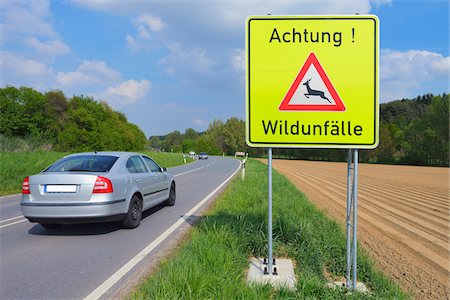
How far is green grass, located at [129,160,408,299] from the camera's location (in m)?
3.29

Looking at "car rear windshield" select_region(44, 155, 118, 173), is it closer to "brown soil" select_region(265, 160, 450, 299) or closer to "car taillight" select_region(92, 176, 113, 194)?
"car taillight" select_region(92, 176, 113, 194)

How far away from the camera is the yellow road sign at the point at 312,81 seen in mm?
3789

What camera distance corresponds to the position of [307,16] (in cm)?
390

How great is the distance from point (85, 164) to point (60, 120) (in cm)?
5605

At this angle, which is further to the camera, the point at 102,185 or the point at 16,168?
the point at 16,168

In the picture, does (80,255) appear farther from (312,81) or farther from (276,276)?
(312,81)

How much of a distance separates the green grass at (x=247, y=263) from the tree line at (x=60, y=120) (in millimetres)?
43826

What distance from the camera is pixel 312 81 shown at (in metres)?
3.91

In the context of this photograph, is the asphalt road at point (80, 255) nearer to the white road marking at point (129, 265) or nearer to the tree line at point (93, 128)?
the white road marking at point (129, 265)

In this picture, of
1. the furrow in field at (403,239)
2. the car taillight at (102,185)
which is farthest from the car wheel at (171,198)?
the furrow in field at (403,239)

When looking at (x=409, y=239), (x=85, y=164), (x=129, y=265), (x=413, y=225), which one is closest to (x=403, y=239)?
(x=409, y=239)

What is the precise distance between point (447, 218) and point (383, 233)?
2631 mm

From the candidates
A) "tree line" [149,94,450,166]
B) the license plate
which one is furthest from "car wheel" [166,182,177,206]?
"tree line" [149,94,450,166]

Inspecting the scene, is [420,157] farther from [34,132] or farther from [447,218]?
[34,132]
